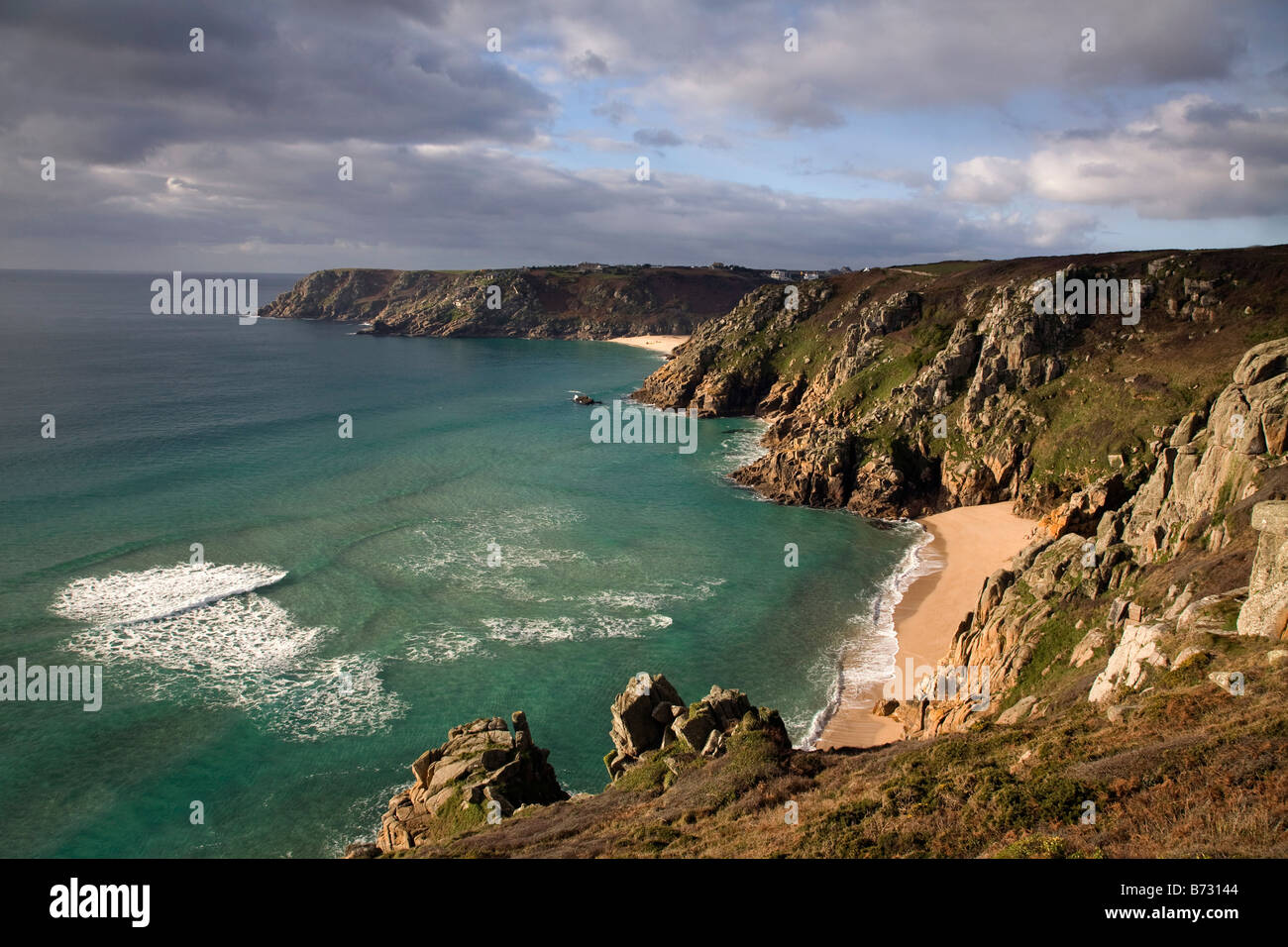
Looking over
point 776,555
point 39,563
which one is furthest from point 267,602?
point 776,555

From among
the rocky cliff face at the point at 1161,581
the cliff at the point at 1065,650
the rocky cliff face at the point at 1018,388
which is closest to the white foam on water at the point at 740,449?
the rocky cliff face at the point at 1018,388

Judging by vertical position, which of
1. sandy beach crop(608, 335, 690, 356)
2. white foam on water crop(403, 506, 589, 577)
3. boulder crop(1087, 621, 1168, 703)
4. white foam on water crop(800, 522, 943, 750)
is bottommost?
white foam on water crop(800, 522, 943, 750)

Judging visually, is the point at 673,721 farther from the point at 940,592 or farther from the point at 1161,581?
the point at 940,592

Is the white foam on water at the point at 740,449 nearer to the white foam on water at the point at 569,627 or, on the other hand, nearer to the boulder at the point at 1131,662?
the white foam on water at the point at 569,627

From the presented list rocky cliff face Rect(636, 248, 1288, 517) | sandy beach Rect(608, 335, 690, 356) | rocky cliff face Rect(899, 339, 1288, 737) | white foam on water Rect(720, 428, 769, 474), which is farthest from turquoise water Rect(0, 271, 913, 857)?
sandy beach Rect(608, 335, 690, 356)

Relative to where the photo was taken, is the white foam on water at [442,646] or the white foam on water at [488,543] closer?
the white foam on water at [442,646]

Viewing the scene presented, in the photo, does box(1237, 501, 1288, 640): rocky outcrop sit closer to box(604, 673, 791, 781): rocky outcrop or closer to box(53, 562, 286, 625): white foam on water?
box(604, 673, 791, 781): rocky outcrop
